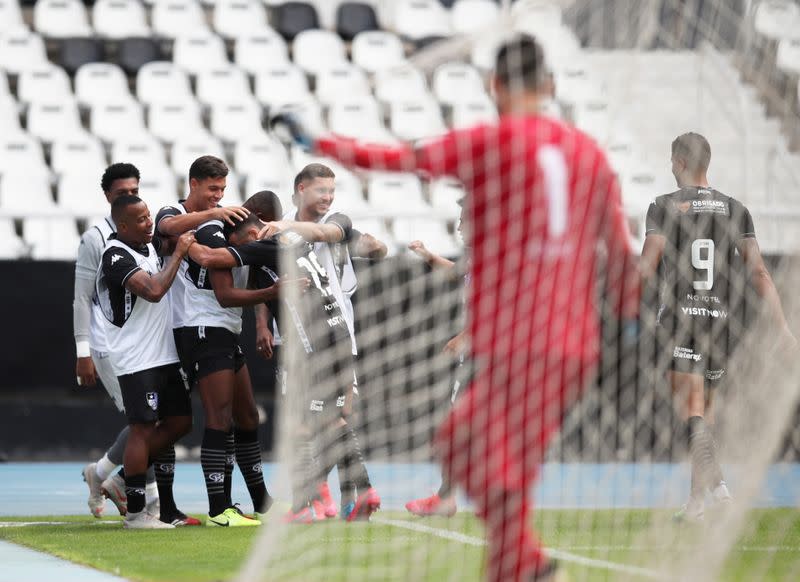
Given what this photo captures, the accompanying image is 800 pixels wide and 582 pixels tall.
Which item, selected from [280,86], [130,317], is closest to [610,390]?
[130,317]

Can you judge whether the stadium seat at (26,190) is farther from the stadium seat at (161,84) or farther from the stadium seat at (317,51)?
the stadium seat at (317,51)

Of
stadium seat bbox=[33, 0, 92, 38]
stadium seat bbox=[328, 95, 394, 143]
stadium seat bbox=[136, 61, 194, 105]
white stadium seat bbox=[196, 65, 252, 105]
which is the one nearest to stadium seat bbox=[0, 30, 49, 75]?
stadium seat bbox=[33, 0, 92, 38]

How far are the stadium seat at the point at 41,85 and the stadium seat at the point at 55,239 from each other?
4.51 metres

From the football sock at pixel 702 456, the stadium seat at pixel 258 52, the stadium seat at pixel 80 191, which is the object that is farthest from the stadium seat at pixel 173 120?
the football sock at pixel 702 456

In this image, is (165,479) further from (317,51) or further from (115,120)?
(317,51)

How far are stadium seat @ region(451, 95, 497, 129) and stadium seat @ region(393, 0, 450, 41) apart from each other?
2164mm

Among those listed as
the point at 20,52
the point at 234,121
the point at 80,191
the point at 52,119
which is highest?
the point at 20,52

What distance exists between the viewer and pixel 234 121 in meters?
16.8

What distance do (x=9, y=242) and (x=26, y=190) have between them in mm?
2328

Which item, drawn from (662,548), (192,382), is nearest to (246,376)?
(192,382)

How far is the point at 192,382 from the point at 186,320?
1.21 ft

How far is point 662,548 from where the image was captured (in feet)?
22.3

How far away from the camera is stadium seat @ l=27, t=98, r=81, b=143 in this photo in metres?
16.3

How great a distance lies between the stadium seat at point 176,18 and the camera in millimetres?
18547
